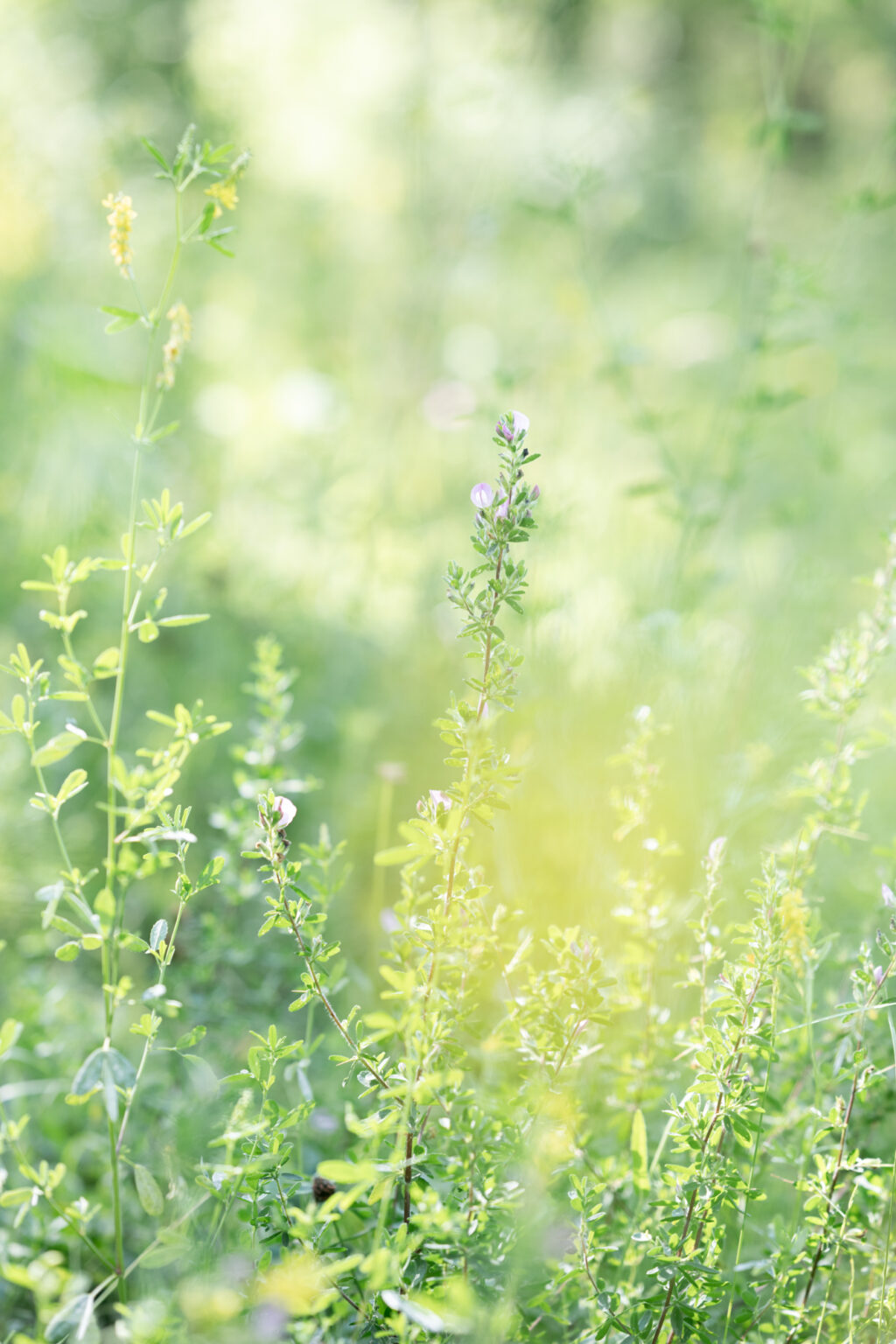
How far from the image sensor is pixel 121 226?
2.57ft

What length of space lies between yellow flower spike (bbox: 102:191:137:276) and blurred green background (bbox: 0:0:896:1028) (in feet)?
0.41

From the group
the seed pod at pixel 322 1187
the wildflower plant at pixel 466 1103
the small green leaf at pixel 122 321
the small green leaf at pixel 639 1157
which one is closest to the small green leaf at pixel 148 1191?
the wildflower plant at pixel 466 1103

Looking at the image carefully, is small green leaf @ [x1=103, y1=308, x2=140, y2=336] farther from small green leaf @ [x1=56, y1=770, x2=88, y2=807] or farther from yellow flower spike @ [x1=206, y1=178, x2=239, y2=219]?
small green leaf @ [x1=56, y1=770, x2=88, y2=807]

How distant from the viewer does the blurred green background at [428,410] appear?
1681mm

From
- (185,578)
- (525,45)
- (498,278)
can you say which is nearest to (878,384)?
(498,278)

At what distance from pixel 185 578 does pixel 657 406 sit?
2.16 metres

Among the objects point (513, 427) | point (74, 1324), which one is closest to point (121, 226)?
point (513, 427)

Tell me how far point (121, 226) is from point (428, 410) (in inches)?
77.9

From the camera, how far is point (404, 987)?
647 mm

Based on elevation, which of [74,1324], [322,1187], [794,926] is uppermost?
[794,926]

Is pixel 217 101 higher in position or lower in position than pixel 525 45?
higher

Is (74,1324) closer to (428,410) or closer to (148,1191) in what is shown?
(148,1191)

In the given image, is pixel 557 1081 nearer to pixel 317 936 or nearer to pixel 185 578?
pixel 317 936

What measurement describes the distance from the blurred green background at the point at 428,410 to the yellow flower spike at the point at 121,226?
0.12 metres
